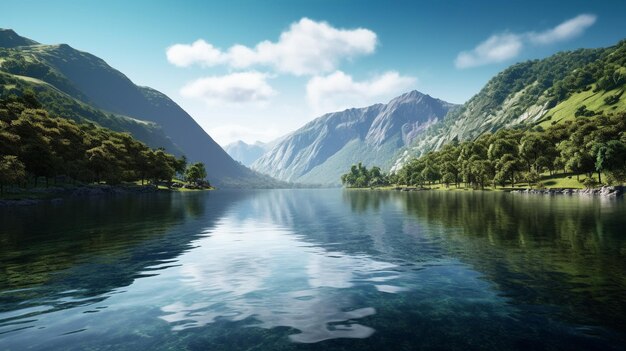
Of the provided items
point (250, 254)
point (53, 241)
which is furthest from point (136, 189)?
point (250, 254)

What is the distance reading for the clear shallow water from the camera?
44.1ft

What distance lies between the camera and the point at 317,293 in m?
19.4

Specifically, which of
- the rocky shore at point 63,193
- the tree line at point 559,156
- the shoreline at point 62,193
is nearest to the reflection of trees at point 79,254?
the rocky shore at point 63,193

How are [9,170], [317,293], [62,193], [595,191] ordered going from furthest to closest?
1. [62,193]
2. [595,191]
3. [9,170]
4. [317,293]

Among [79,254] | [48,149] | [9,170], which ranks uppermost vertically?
[48,149]

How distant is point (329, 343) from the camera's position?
42.7ft

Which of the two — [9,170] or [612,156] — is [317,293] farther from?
[612,156]

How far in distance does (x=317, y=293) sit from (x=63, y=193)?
470 ft

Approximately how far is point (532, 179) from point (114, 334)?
18359cm

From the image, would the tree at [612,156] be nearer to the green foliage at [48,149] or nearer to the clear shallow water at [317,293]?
the clear shallow water at [317,293]

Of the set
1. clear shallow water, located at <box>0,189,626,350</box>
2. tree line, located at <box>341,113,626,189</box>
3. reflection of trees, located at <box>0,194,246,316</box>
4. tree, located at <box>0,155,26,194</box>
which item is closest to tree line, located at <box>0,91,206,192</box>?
tree, located at <box>0,155,26,194</box>

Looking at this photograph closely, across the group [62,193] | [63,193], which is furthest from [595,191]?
[63,193]

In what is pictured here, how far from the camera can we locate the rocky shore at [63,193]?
90.6 meters

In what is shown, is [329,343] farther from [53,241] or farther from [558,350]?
[53,241]
